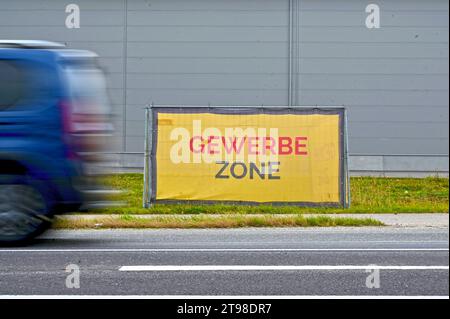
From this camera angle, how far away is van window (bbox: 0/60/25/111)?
8.12 meters

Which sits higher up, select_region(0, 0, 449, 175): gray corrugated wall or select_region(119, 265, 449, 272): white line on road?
select_region(0, 0, 449, 175): gray corrugated wall

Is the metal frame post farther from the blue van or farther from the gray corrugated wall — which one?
the gray corrugated wall

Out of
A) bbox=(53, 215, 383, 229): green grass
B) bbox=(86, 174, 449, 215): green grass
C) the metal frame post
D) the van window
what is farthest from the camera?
the metal frame post

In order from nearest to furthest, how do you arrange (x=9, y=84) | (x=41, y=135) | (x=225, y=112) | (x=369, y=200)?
(x=9, y=84) → (x=41, y=135) → (x=225, y=112) → (x=369, y=200)

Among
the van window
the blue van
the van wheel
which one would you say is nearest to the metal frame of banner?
the van wheel

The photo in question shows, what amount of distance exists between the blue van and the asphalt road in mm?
650

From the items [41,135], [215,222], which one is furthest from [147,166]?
[41,135]

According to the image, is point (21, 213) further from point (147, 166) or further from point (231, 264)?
point (147, 166)

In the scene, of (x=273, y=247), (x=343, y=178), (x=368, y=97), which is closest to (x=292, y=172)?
(x=343, y=178)

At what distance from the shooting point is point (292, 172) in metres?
14.4

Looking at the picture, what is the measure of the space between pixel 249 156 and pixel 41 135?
256 inches

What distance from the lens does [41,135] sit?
8.35 metres

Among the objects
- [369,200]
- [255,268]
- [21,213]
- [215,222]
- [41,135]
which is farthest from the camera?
[369,200]

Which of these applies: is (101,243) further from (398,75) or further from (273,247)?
(398,75)
